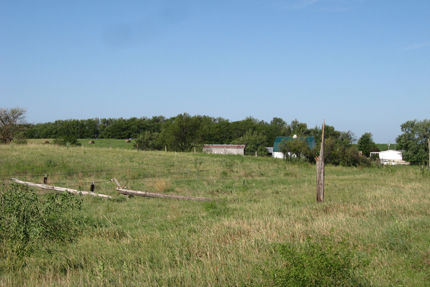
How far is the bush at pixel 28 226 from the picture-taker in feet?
19.8

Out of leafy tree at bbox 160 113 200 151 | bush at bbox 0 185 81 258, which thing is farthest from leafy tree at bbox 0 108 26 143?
bush at bbox 0 185 81 258

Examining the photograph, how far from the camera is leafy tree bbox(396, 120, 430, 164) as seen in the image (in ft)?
230

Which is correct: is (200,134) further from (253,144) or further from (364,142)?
(364,142)

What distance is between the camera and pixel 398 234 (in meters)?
6.13

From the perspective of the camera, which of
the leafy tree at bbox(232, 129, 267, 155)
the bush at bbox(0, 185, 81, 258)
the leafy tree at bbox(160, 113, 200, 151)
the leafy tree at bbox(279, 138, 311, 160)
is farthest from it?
the leafy tree at bbox(232, 129, 267, 155)

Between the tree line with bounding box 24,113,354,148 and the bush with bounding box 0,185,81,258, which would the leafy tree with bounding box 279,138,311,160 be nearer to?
the tree line with bounding box 24,113,354,148

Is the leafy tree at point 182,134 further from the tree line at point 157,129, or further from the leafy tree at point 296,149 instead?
the leafy tree at point 296,149

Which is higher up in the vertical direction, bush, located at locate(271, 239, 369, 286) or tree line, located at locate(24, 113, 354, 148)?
tree line, located at locate(24, 113, 354, 148)

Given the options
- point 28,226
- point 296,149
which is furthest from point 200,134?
point 28,226

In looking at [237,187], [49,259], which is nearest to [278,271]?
[49,259]

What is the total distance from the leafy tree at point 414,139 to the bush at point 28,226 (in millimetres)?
76780

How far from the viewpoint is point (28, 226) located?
254 inches

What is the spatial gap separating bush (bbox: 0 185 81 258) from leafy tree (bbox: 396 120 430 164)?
7678 cm

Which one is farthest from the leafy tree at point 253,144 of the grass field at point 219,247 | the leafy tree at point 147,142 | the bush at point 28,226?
the bush at point 28,226
